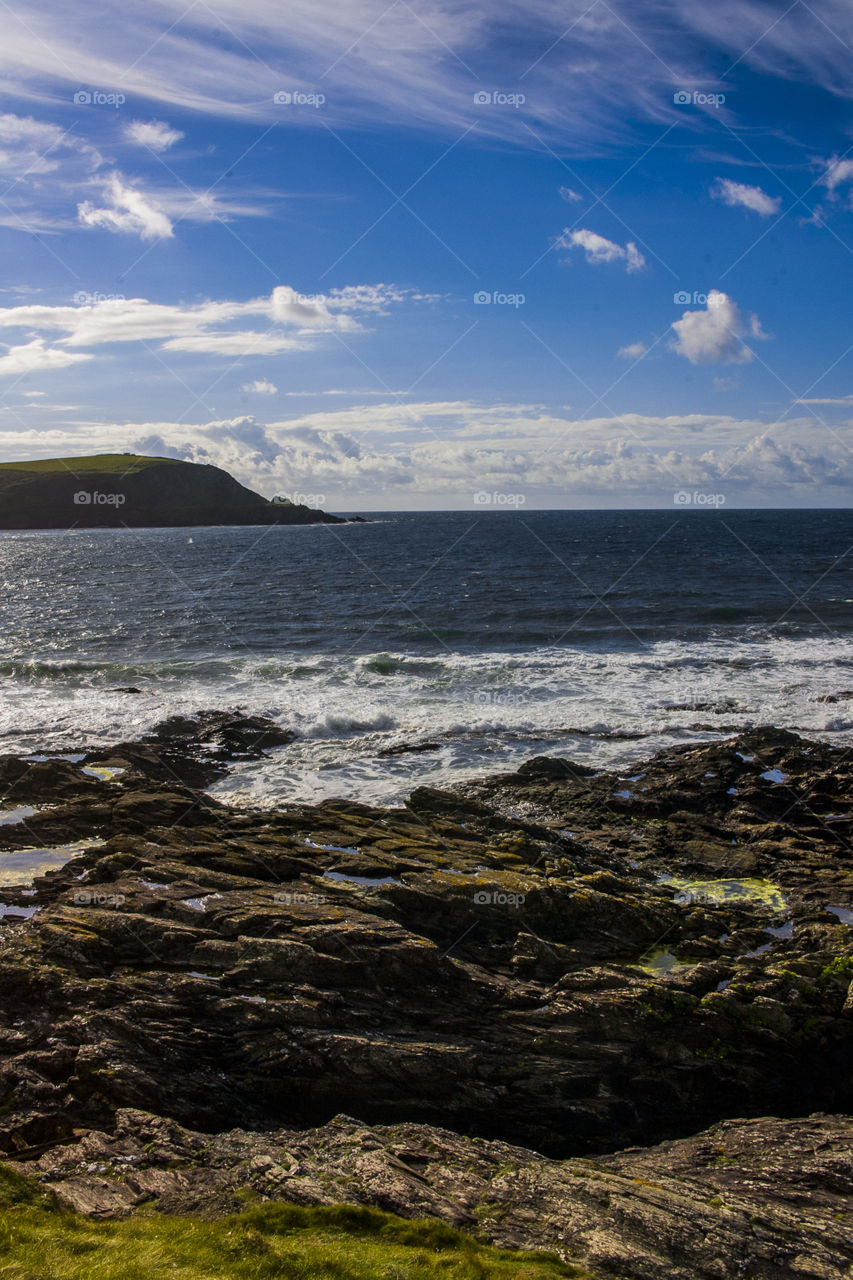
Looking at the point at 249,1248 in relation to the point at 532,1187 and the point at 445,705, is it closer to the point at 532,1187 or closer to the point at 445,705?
the point at 532,1187

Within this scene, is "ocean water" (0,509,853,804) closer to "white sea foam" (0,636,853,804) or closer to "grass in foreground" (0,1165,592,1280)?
"white sea foam" (0,636,853,804)

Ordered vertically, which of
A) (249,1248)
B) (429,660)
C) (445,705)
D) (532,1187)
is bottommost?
(532,1187)

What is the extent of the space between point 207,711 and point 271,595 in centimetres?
3979

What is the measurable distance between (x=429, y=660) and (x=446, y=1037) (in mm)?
31477

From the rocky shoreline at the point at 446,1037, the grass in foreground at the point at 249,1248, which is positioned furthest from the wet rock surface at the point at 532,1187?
the grass in foreground at the point at 249,1248

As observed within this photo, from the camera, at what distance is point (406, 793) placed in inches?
934

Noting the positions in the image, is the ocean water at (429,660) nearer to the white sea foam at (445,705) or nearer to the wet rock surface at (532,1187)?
the white sea foam at (445,705)

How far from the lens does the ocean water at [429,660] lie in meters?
28.7

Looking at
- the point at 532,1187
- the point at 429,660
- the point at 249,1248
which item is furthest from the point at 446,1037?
the point at 429,660

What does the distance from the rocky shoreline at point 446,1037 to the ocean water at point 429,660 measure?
839 centimetres

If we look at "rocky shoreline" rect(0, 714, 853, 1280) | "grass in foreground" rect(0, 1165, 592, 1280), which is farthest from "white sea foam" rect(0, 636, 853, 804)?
"grass in foreground" rect(0, 1165, 592, 1280)

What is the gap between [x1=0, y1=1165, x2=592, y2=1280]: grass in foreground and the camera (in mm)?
6227

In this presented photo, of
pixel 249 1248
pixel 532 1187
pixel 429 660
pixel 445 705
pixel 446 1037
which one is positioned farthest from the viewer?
A: pixel 429 660

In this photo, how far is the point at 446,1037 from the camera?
1055 centimetres
